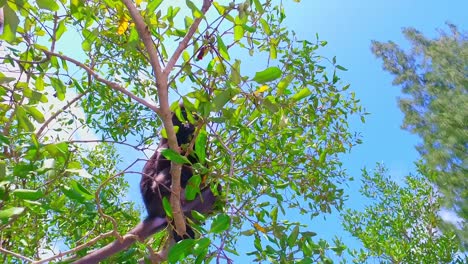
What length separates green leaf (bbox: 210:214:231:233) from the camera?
1.53 meters

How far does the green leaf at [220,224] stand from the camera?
1530mm

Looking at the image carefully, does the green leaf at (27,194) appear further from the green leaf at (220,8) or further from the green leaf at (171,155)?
the green leaf at (220,8)

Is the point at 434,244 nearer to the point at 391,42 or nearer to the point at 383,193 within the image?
the point at 383,193

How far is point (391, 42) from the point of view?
17.4m

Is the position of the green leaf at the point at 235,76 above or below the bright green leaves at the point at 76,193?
above

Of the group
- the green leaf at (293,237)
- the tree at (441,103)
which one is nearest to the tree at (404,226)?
the tree at (441,103)

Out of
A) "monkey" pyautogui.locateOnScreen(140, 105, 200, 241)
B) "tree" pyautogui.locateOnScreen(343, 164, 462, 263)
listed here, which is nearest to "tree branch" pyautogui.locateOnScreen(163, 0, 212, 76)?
"monkey" pyautogui.locateOnScreen(140, 105, 200, 241)

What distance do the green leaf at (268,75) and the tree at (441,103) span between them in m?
8.75

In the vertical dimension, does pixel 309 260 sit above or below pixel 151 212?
below

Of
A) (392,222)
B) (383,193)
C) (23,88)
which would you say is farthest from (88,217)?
(383,193)

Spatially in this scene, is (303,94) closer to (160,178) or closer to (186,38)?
(186,38)

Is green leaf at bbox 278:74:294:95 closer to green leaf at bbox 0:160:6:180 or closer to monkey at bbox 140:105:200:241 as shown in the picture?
green leaf at bbox 0:160:6:180

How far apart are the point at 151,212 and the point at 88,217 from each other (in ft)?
2.83

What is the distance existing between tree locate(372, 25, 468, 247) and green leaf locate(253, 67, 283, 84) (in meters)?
8.75
